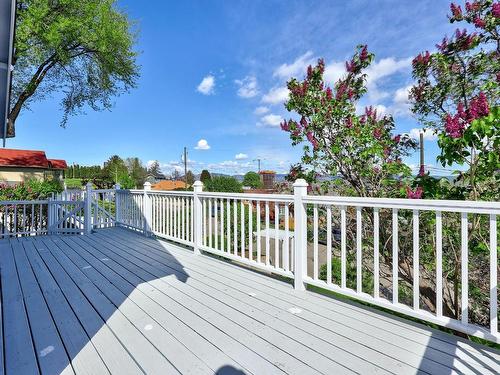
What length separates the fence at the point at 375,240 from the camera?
70.0 inches

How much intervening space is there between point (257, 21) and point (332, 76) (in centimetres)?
621

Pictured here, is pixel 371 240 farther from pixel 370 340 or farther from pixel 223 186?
pixel 223 186

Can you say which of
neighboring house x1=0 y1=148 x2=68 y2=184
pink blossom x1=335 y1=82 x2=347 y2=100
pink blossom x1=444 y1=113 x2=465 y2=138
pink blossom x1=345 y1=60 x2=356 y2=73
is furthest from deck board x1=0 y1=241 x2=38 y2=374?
neighboring house x1=0 y1=148 x2=68 y2=184

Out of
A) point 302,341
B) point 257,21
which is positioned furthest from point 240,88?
point 302,341

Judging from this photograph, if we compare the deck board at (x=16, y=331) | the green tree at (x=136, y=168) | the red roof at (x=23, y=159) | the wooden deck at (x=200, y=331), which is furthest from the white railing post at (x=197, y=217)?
the green tree at (x=136, y=168)

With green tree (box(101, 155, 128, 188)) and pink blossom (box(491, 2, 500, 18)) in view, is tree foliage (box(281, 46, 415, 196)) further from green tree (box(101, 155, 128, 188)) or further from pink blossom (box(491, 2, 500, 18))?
green tree (box(101, 155, 128, 188))

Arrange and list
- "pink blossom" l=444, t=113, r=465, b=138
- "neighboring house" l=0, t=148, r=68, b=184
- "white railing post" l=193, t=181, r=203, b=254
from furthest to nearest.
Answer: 1. "neighboring house" l=0, t=148, r=68, b=184
2. "white railing post" l=193, t=181, r=203, b=254
3. "pink blossom" l=444, t=113, r=465, b=138

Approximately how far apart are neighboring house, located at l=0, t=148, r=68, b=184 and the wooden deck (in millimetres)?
21040

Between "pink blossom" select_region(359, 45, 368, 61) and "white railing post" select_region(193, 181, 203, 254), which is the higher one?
"pink blossom" select_region(359, 45, 368, 61)

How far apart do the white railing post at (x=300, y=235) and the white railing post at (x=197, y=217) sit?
178 cm

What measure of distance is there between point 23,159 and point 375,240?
25576 millimetres

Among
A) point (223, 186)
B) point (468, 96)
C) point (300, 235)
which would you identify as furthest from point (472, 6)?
point (223, 186)

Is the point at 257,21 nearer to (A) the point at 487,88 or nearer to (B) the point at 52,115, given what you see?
(A) the point at 487,88

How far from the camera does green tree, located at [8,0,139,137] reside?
7973mm
